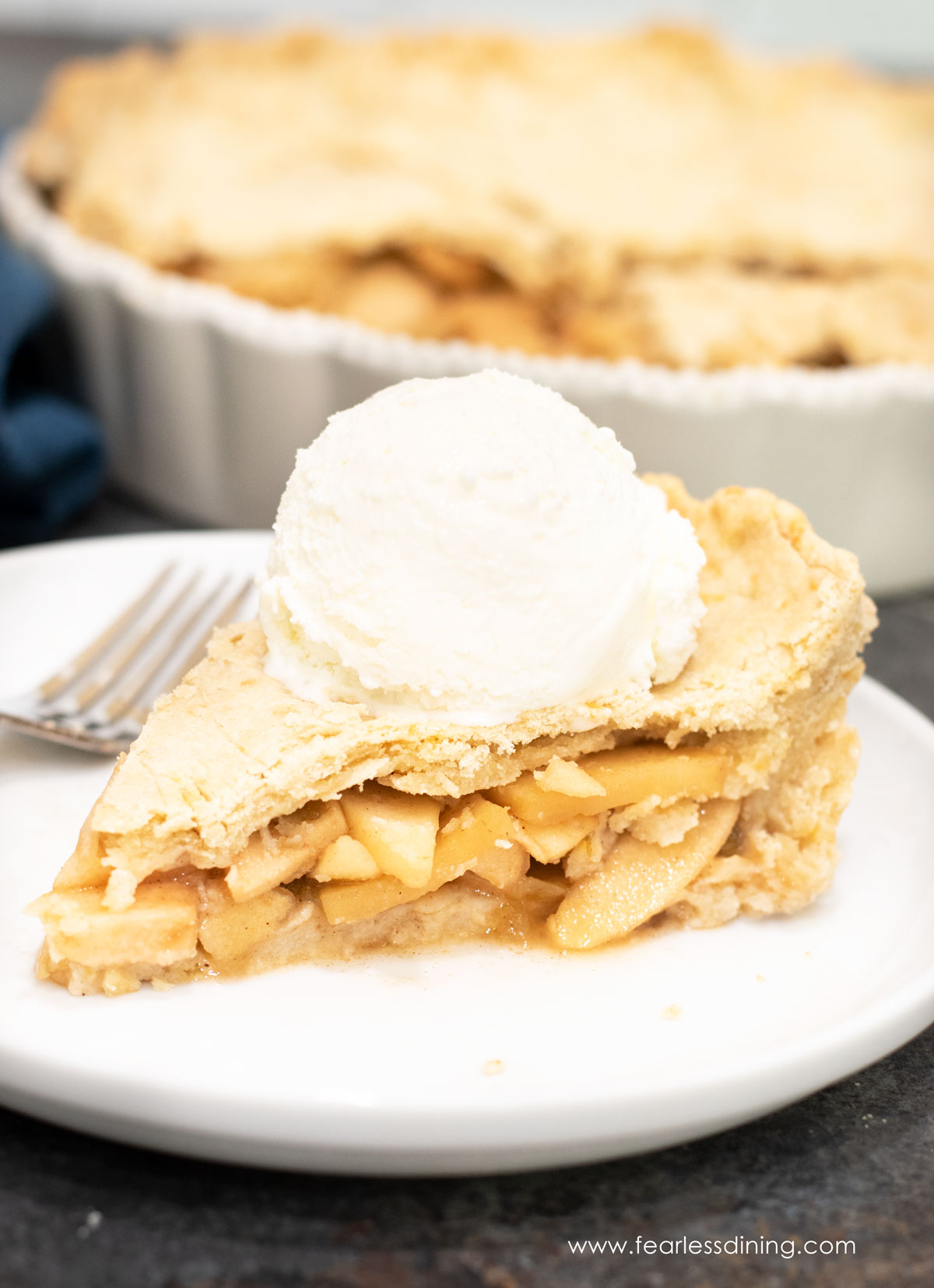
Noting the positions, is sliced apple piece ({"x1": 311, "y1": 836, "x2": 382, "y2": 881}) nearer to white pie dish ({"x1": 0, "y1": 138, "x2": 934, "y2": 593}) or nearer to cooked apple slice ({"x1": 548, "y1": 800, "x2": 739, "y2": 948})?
cooked apple slice ({"x1": 548, "y1": 800, "x2": 739, "y2": 948})

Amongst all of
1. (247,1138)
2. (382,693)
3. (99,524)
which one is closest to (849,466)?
(382,693)

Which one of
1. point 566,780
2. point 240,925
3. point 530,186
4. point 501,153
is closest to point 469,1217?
point 240,925

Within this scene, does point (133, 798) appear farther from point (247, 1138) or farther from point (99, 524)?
point (99, 524)

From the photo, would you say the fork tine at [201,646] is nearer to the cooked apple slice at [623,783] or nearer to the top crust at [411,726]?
the top crust at [411,726]

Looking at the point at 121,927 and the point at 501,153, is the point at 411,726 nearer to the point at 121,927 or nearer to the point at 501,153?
the point at 121,927

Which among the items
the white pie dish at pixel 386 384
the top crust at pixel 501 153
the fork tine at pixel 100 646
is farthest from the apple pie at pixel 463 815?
the top crust at pixel 501 153

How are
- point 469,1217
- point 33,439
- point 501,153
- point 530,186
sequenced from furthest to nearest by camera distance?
point 501,153, point 530,186, point 33,439, point 469,1217
